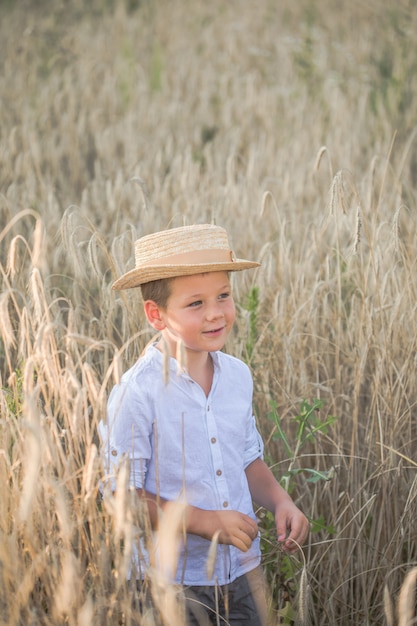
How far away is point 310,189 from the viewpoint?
13.0 feet

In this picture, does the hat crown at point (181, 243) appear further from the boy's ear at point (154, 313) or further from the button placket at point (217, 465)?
the button placket at point (217, 465)

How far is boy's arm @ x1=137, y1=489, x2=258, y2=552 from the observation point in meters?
1.54

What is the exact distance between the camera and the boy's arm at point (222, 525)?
1541mm

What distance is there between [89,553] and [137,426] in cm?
27

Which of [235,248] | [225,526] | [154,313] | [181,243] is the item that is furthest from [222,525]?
[235,248]

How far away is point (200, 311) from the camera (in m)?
1.69

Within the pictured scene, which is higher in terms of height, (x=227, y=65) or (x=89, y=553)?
(x=227, y=65)

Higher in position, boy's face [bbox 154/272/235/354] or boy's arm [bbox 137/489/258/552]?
boy's face [bbox 154/272/235/354]

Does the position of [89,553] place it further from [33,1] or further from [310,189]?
[33,1]

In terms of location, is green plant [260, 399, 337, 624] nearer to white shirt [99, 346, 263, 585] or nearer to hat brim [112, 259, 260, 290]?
white shirt [99, 346, 263, 585]

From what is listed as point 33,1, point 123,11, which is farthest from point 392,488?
point 33,1

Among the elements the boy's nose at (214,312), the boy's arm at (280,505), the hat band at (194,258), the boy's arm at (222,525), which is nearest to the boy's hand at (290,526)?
the boy's arm at (280,505)

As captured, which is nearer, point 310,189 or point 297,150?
point 310,189

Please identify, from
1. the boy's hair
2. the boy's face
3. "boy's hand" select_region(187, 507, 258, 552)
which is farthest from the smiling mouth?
"boy's hand" select_region(187, 507, 258, 552)
